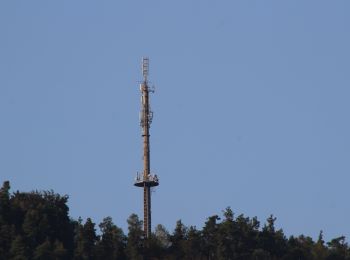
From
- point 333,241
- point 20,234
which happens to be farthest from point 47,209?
point 333,241

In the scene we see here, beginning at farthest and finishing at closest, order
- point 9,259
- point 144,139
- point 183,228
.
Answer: point 144,139, point 183,228, point 9,259

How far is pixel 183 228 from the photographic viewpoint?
13625 cm

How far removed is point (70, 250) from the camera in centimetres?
13138

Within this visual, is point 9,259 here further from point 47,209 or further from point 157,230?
point 157,230

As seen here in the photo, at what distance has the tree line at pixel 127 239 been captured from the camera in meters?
130

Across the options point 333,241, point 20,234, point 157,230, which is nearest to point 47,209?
point 20,234

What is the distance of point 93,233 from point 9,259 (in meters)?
7.42

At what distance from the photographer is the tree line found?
129750mm

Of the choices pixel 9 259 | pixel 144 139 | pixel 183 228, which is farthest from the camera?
pixel 144 139

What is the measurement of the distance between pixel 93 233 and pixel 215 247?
9.05 metres

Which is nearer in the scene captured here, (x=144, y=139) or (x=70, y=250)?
(x=70, y=250)

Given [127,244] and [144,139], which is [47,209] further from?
[144,139]

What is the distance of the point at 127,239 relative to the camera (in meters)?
134

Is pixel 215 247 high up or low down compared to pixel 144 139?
down
